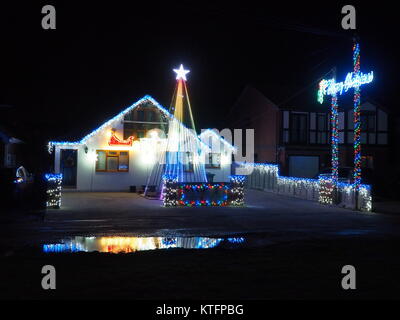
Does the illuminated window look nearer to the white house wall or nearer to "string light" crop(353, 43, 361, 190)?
the white house wall

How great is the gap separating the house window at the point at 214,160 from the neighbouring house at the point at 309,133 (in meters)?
6.91

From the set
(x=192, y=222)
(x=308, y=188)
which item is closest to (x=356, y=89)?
(x=308, y=188)

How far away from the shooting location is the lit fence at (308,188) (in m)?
19.4

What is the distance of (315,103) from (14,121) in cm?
2335

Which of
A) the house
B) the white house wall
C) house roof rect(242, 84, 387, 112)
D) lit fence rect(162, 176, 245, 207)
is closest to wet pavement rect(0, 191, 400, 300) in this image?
lit fence rect(162, 176, 245, 207)

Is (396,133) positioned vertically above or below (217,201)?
above

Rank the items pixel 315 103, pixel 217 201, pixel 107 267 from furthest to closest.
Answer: pixel 315 103
pixel 217 201
pixel 107 267

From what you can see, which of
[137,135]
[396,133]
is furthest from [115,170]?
[396,133]

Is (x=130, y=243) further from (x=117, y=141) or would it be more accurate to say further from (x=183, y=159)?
(x=183, y=159)

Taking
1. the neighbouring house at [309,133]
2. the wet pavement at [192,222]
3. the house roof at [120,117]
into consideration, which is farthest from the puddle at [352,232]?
the neighbouring house at [309,133]

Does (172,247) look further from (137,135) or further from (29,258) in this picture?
(137,135)

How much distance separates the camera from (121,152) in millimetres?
26594

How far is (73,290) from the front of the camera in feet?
21.9

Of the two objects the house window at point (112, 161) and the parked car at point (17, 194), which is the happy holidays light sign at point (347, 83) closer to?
the house window at point (112, 161)
